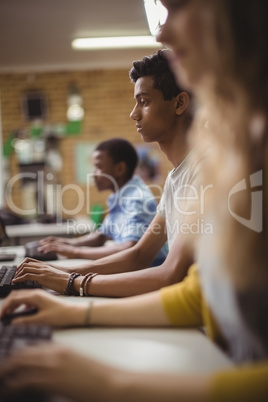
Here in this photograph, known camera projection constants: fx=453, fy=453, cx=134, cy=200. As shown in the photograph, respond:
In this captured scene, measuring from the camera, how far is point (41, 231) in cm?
392

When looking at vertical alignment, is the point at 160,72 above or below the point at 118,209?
above

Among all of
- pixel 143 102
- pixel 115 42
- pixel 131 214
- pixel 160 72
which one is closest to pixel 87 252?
pixel 131 214

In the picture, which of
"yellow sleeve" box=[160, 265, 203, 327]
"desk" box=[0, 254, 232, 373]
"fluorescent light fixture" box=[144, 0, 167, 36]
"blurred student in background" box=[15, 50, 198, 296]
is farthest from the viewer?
"fluorescent light fixture" box=[144, 0, 167, 36]

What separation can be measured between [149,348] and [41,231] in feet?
10.4

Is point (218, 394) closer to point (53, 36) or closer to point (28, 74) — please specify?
point (53, 36)

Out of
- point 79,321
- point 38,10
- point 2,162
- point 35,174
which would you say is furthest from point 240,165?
point 2,162

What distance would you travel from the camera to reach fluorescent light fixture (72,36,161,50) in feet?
13.2

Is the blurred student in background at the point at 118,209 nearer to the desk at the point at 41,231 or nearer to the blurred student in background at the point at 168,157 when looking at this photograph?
the blurred student in background at the point at 168,157

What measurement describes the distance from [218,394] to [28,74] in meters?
5.68

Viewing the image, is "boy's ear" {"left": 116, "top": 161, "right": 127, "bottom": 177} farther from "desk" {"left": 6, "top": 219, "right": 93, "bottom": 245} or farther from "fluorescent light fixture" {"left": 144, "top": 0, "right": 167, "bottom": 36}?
"desk" {"left": 6, "top": 219, "right": 93, "bottom": 245}

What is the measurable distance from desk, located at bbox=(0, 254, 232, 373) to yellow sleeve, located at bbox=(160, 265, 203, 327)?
0.02 metres

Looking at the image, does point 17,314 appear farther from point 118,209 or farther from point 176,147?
point 118,209

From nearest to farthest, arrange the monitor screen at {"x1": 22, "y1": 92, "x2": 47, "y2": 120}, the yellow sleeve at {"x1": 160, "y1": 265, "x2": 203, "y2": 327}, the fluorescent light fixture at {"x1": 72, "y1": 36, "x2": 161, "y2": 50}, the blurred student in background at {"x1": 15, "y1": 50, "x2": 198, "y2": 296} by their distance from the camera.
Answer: the yellow sleeve at {"x1": 160, "y1": 265, "x2": 203, "y2": 327} < the blurred student in background at {"x1": 15, "y1": 50, "x2": 198, "y2": 296} < the fluorescent light fixture at {"x1": 72, "y1": 36, "x2": 161, "y2": 50} < the monitor screen at {"x1": 22, "y1": 92, "x2": 47, "y2": 120}

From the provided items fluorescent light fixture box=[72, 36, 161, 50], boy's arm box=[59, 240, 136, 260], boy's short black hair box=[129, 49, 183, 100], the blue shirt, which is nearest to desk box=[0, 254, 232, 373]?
boy's short black hair box=[129, 49, 183, 100]
